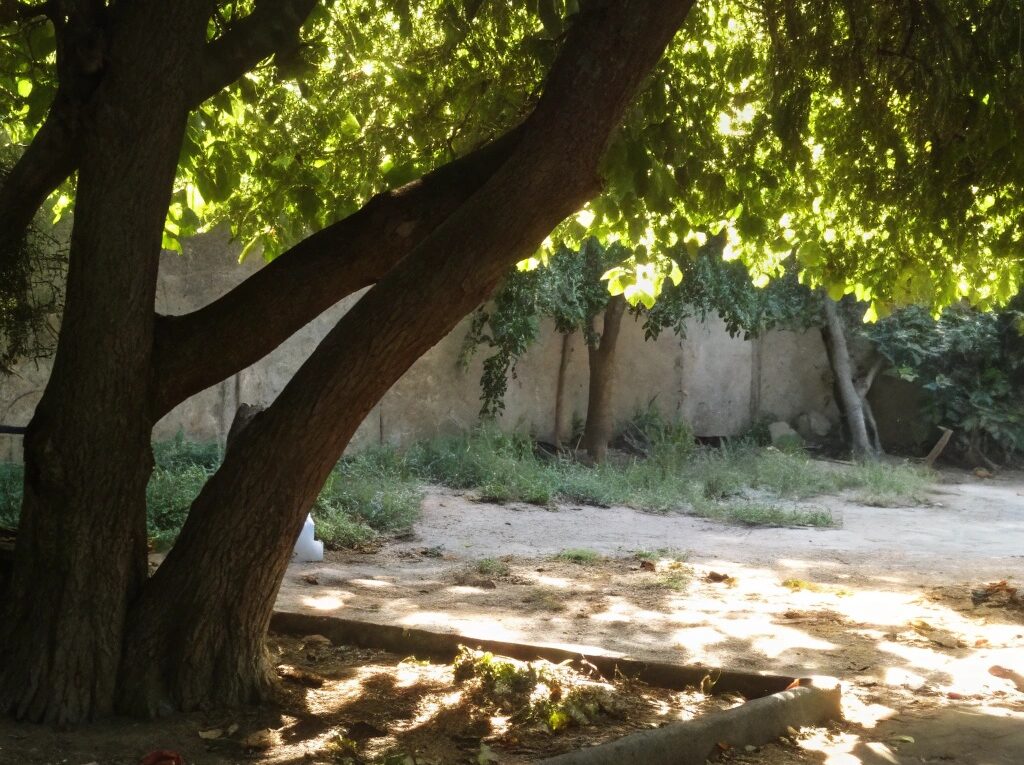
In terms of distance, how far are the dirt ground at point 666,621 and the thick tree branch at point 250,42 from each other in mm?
2704

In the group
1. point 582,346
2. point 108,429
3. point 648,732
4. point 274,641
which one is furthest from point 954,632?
point 582,346

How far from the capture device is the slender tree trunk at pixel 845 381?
17.1m

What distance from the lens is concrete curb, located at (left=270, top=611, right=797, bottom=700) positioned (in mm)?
4824

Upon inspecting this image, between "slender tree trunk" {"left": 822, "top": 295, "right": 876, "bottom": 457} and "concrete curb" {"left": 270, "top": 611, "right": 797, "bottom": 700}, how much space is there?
1288cm

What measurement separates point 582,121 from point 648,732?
2310 millimetres

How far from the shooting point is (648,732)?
3.84 meters

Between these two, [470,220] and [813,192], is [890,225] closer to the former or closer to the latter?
[813,192]

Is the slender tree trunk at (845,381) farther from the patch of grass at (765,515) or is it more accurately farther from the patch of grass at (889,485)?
the patch of grass at (765,515)

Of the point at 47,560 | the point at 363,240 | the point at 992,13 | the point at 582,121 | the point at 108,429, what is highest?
the point at 992,13

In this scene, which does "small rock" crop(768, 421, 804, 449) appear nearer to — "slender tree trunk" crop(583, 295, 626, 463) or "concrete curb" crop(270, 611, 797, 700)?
"slender tree trunk" crop(583, 295, 626, 463)

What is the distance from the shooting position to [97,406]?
3.91 metres

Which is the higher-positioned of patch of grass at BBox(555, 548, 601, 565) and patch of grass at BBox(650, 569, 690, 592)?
patch of grass at BBox(555, 548, 601, 565)

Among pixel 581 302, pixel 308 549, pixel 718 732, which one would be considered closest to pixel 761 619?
pixel 718 732

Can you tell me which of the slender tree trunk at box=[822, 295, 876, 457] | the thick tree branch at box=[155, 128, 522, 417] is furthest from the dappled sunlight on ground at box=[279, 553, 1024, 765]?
the slender tree trunk at box=[822, 295, 876, 457]
